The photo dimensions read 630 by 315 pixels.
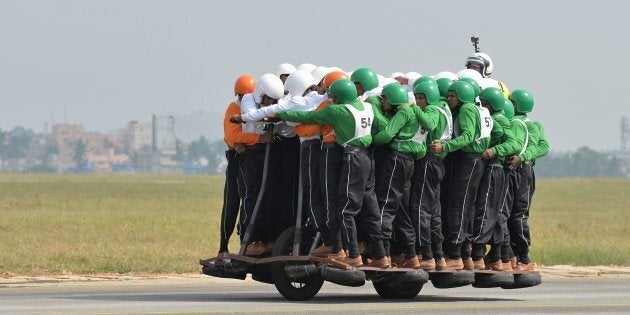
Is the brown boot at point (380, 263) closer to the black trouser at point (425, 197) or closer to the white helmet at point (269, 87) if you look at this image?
the black trouser at point (425, 197)

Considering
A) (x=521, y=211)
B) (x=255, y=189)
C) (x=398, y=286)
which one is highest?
(x=255, y=189)

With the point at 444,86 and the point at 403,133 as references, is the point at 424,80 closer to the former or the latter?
the point at 444,86

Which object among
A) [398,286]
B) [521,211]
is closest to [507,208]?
[521,211]

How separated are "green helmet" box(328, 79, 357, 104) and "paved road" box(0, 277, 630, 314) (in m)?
2.15

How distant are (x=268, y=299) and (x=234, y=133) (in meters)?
1.88

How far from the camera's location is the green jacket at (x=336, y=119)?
681 inches

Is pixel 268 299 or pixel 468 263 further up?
pixel 468 263

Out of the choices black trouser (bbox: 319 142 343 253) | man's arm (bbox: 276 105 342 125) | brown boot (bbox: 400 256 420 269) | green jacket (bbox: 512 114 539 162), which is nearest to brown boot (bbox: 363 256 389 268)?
brown boot (bbox: 400 256 420 269)

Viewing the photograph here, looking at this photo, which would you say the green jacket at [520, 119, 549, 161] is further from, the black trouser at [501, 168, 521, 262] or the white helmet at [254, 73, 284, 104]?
the white helmet at [254, 73, 284, 104]

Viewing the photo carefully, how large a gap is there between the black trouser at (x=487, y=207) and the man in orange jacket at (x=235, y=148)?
8.23ft

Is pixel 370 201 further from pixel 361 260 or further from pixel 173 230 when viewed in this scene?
pixel 173 230

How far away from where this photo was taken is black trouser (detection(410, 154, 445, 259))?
59.0ft

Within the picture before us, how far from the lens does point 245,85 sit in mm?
18281

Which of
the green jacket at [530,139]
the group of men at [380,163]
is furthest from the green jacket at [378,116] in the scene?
the green jacket at [530,139]
